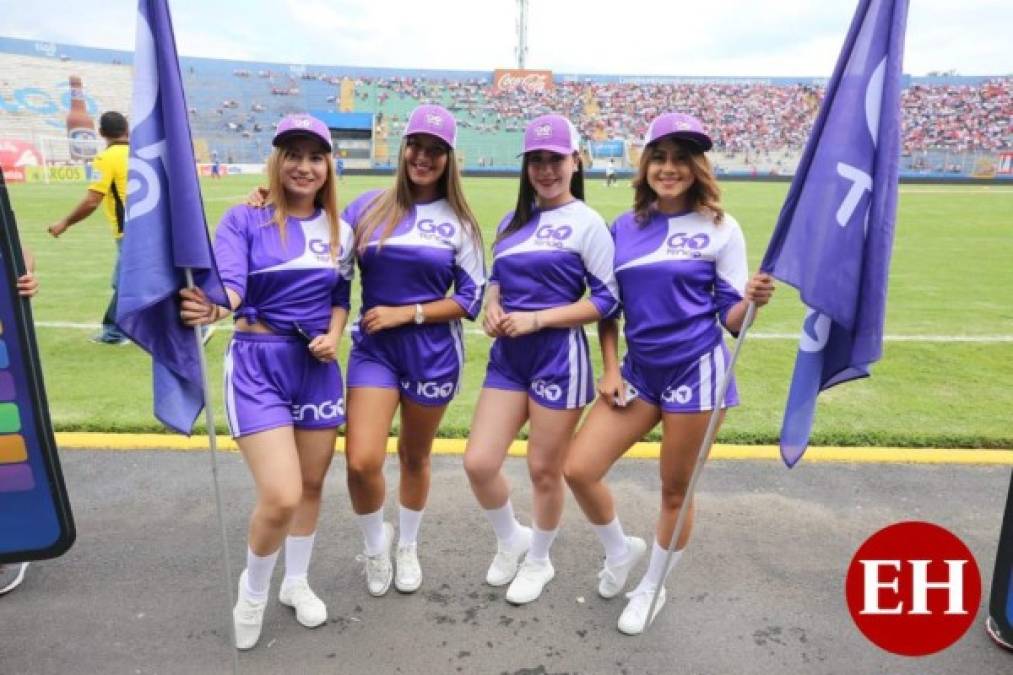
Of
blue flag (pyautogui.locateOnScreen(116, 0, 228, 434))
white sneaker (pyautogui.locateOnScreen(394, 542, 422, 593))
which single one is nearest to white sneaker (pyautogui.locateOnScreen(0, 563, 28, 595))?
blue flag (pyautogui.locateOnScreen(116, 0, 228, 434))

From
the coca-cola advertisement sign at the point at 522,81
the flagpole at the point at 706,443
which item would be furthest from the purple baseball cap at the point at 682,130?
the coca-cola advertisement sign at the point at 522,81

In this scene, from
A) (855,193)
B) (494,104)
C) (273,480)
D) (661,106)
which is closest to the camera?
(855,193)

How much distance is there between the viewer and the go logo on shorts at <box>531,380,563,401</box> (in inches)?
115

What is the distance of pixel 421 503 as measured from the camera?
3.19 metres

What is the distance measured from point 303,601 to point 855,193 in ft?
8.50

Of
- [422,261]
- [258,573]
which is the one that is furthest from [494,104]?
[258,573]

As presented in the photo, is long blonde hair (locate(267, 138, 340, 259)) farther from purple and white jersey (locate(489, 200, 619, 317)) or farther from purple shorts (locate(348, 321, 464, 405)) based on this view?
purple and white jersey (locate(489, 200, 619, 317))

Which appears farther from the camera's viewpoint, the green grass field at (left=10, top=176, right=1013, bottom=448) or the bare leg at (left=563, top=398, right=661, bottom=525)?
the green grass field at (left=10, top=176, right=1013, bottom=448)

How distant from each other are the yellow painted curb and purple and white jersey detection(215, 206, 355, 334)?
187cm

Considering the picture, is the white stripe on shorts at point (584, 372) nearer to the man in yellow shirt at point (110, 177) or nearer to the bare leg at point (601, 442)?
the bare leg at point (601, 442)

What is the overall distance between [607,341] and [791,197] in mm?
906

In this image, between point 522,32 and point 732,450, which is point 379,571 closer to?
point 732,450

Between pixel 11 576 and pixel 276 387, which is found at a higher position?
pixel 276 387

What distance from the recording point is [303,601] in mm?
2883
